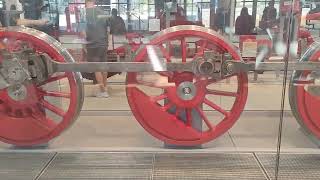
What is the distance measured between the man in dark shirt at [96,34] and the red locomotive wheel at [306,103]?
1.31 metres

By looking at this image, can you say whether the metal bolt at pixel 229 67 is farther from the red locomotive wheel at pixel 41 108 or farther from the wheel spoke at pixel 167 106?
the red locomotive wheel at pixel 41 108

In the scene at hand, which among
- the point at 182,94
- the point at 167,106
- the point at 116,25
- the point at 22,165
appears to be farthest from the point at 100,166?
the point at 116,25

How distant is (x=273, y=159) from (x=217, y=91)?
0.60 m

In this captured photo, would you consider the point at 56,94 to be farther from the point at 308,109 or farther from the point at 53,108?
the point at 308,109

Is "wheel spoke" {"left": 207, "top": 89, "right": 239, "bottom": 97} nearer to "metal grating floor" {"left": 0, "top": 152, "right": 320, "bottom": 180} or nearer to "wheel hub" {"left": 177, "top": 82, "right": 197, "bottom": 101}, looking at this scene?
"wheel hub" {"left": 177, "top": 82, "right": 197, "bottom": 101}

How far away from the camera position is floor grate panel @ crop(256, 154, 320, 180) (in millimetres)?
2518

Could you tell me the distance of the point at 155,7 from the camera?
2.81m

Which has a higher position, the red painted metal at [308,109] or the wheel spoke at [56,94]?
the wheel spoke at [56,94]

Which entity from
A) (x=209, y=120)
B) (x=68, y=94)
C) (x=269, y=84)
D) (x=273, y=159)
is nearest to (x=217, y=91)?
(x=209, y=120)

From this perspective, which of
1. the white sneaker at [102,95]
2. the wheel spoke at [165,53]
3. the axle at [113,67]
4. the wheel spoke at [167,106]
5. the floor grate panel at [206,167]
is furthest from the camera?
the white sneaker at [102,95]

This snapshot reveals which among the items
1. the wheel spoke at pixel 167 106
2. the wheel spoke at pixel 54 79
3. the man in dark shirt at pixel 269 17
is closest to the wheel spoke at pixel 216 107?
the wheel spoke at pixel 167 106

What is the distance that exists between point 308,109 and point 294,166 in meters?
0.48

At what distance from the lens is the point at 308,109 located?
115 inches

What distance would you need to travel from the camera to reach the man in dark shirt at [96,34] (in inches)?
113
